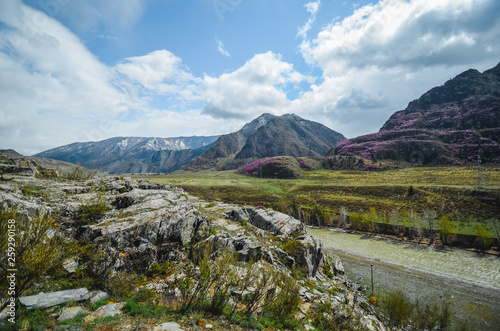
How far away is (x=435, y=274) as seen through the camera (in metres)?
33.8

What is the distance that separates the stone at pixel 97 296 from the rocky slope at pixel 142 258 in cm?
4

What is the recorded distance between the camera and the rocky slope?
8.47m

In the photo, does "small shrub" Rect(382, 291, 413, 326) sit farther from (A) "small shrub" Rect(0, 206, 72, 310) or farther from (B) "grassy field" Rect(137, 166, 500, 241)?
(B) "grassy field" Rect(137, 166, 500, 241)

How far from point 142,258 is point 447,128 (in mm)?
209783

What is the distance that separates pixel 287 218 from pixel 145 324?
2506 centimetres

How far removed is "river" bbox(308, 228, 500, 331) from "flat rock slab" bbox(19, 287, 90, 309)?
104 feet

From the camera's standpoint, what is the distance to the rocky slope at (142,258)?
847cm

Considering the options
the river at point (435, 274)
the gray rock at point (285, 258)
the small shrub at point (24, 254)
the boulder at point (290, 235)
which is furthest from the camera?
the river at point (435, 274)

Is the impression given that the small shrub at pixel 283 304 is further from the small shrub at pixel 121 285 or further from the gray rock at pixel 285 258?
the gray rock at pixel 285 258

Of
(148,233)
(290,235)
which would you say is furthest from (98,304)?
(290,235)

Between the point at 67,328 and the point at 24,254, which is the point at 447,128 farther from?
the point at 24,254

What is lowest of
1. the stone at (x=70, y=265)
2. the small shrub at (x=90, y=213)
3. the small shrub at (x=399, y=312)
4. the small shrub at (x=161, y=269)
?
the small shrub at (x=399, y=312)

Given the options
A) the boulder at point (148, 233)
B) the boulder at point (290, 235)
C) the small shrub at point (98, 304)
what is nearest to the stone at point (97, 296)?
the small shrub at point (98, 304)

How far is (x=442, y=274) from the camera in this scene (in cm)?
3372
